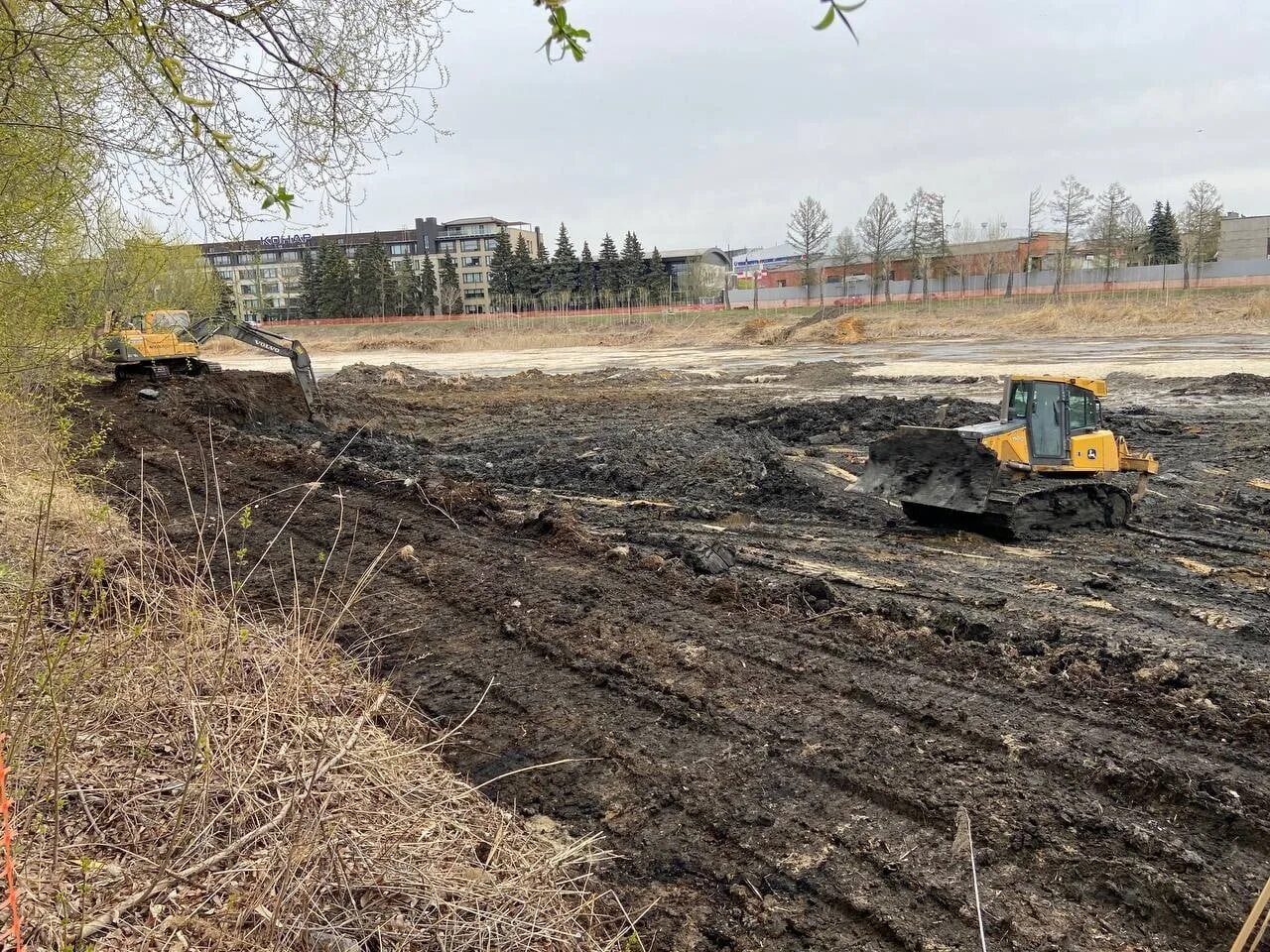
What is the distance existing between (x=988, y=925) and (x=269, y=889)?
2870 mm

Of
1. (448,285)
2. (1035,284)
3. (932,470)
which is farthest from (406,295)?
(932,470)

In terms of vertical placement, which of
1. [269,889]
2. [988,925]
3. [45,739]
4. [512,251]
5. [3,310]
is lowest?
[988,925]

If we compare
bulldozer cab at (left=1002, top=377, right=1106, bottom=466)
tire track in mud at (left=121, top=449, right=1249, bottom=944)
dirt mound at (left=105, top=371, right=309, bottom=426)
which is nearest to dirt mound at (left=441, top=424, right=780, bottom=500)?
bulldozer cab at (left=1002, top=377, right=1106, bottom=466)

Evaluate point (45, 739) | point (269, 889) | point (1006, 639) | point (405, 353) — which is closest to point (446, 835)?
point (269, 889)

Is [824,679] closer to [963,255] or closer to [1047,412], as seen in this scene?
[1047,412]

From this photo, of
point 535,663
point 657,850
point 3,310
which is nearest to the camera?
point 657,850

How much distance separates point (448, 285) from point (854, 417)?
2522 inches

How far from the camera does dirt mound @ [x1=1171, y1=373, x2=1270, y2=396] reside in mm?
21188

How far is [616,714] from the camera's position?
559cm

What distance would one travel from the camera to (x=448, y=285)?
77188 millimetres

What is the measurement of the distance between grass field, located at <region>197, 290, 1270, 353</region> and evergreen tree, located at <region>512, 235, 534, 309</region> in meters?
8.33

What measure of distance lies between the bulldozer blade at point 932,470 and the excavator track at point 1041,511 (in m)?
0.12

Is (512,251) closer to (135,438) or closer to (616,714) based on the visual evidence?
(135,438)

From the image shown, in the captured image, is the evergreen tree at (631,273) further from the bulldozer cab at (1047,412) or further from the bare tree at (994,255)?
the bulldozer cab at (1047,412)
